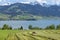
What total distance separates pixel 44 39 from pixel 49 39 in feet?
3.20

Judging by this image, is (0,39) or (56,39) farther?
(0,39)

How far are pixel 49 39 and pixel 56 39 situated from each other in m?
1.83

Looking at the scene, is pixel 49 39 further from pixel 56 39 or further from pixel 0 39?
pixel 0 39

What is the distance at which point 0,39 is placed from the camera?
42.6 meters

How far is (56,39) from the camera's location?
39.5m

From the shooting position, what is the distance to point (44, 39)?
41156mm

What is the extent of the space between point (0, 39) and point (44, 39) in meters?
8.77

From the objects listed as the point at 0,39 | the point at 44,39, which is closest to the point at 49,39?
the point at 44,39

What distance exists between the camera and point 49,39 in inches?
1609

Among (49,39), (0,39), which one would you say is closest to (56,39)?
(49,39)

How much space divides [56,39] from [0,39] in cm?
1120

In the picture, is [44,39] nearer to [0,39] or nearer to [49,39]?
[49,39]

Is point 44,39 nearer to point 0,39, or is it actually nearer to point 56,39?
point 56,39
